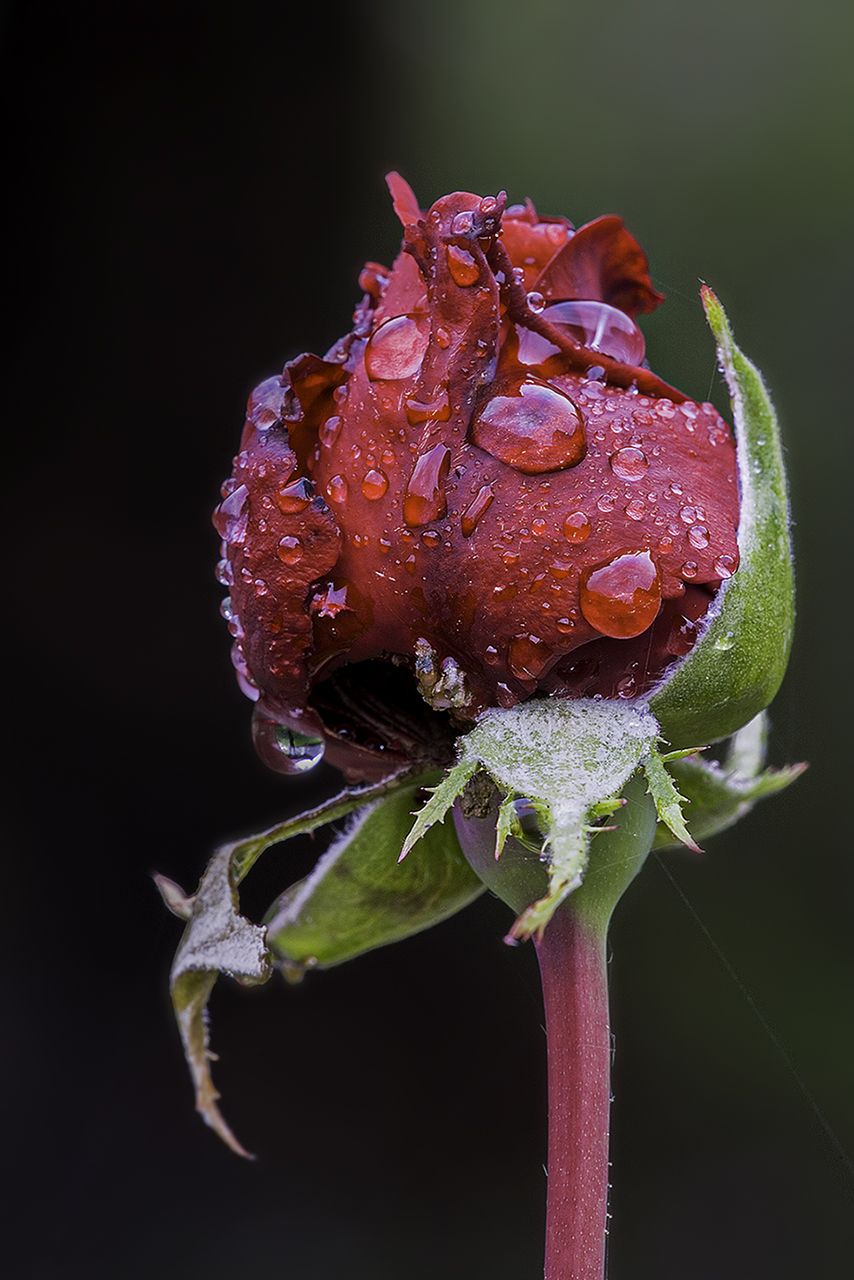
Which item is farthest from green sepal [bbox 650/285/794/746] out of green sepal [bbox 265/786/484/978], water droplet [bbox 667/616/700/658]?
green sepal [bbox 265/786/484/978]

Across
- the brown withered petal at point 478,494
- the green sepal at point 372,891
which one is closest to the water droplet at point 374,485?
the brown withered petal at point 478,494

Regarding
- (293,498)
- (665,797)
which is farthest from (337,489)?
(665,797)

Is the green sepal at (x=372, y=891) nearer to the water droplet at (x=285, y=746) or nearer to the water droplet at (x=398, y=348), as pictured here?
the water droplet at (x=285, y=746)

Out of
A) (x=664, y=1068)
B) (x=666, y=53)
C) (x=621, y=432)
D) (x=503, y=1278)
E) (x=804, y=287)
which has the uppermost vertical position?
(x=666, y=53)

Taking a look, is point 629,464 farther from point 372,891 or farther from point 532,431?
point 372,891

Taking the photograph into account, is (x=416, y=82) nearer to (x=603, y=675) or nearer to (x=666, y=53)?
(x=666, y=53)

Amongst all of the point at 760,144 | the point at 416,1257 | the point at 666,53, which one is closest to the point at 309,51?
the point at 666,53

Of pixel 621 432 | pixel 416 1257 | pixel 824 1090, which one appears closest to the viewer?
pixel 621 432
